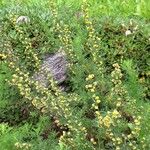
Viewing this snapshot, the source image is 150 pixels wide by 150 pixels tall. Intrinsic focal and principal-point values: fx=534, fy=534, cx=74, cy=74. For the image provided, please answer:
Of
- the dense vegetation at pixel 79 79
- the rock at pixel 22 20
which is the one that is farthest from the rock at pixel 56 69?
the rock at pixel 22 20

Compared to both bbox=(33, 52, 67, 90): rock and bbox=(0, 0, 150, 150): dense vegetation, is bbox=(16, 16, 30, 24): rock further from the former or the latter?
bbox=(33, 52, 67, 90): rock

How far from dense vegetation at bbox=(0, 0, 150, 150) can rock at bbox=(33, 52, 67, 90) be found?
0.09 meters

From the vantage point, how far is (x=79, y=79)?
555 centimetres

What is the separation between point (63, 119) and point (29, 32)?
76.6 inches

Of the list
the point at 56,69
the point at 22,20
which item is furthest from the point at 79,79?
the point at 22,20

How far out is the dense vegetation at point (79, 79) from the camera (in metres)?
4.62

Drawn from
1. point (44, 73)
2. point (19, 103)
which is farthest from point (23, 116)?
point (44, 73)

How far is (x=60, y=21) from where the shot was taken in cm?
639

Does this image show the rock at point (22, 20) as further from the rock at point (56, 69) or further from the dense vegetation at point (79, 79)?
the rock at point (56, 69)

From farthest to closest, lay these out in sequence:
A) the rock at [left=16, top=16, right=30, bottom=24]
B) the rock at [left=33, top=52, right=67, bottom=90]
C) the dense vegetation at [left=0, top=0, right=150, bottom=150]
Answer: the rock at [left=16, top=16, right=30, bottom=24] → the rock at [left=33, top=52, right=67, bottom=90] → the dense vegetation at [left=0, top=0, right=150, bottom=150]

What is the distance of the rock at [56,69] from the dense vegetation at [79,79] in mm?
95

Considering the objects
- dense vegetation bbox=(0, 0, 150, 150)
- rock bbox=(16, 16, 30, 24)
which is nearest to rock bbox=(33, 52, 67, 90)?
dense vegetation bbox=(0, 0, 150, 150)

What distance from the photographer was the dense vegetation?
4617 mm

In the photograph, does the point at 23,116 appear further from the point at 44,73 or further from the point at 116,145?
the point at 116,145
